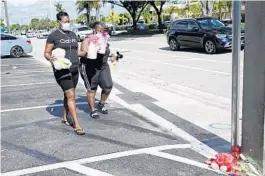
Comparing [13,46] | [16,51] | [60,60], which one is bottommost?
[16,51]

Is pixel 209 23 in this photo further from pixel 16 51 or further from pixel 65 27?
pixel 65 27

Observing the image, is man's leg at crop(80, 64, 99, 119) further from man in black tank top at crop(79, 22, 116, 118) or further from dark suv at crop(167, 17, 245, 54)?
dark suv at crop(167, 17, 245, 54)

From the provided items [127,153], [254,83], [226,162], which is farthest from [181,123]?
[254,83]

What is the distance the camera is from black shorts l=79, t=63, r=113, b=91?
22.4 ft

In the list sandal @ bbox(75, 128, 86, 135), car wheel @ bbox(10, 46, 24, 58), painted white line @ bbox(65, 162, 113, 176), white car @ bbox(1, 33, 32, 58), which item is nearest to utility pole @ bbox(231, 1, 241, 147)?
painted white line @ bbox(65, 162, 113, 176)

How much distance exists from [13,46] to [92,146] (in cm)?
1874

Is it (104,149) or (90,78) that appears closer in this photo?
(104,149)

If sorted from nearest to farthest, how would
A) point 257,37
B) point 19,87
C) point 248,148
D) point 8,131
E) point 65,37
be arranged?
point 257,37 → point 248,148 → point 65,37 → point 8,131 → point 19,87

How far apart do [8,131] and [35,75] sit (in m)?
7.58

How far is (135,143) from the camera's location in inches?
212

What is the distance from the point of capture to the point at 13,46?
22.6m

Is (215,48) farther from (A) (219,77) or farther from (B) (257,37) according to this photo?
(B) (257,37)

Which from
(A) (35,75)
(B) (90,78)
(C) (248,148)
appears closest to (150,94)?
(B) (90,78)

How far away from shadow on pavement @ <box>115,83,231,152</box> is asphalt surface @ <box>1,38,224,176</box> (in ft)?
0.13
